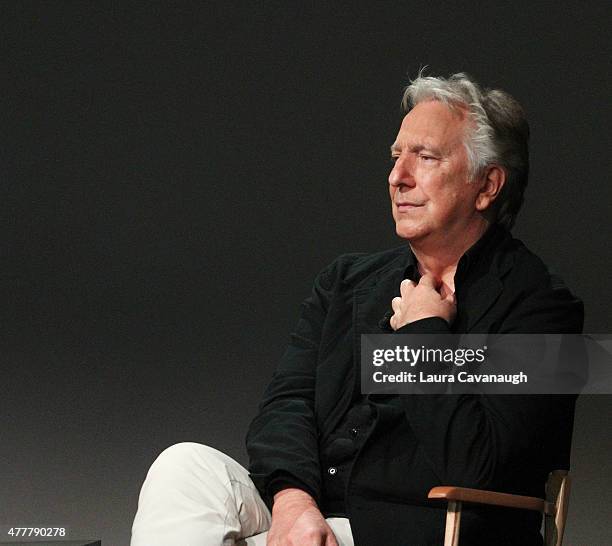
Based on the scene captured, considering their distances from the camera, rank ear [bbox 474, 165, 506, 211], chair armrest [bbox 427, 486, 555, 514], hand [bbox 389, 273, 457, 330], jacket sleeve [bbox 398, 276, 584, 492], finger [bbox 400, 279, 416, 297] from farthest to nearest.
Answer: ear [bbox 474, 165, 506, 211] < finger [bbox 400, 279, 416, 297] < hand [bbox 389, 273, 457, 330] < jacket sleeve [bbox 398, 276, 584, 492] < chair armrest [bbox 427, 486, 555, 514]

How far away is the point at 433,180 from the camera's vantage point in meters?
2.38

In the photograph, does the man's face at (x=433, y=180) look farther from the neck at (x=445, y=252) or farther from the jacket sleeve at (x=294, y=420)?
the jacket sleeve at (x=294, y=420)

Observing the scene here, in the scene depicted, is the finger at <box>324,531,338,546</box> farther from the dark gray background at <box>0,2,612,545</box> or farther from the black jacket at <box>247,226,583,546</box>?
the dark gray background at <box>0,2,612,545</box>

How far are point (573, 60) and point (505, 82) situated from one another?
0.18 m

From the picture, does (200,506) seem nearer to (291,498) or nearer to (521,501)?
(291,498)

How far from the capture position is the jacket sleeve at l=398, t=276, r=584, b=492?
207cm

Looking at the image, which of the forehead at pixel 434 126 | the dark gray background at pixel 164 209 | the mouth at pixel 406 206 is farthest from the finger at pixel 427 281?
the dark gray background at pixel 164 209

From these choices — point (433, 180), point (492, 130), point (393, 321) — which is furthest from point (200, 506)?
point (492, 130)

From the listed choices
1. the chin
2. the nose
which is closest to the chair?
the chin

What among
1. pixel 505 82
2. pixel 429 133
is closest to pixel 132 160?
pixel 505 82

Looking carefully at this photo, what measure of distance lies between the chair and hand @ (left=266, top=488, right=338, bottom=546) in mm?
213

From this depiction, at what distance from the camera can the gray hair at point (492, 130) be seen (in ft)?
7.92

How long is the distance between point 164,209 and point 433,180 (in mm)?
1267

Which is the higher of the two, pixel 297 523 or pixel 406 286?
pixel 406 286
